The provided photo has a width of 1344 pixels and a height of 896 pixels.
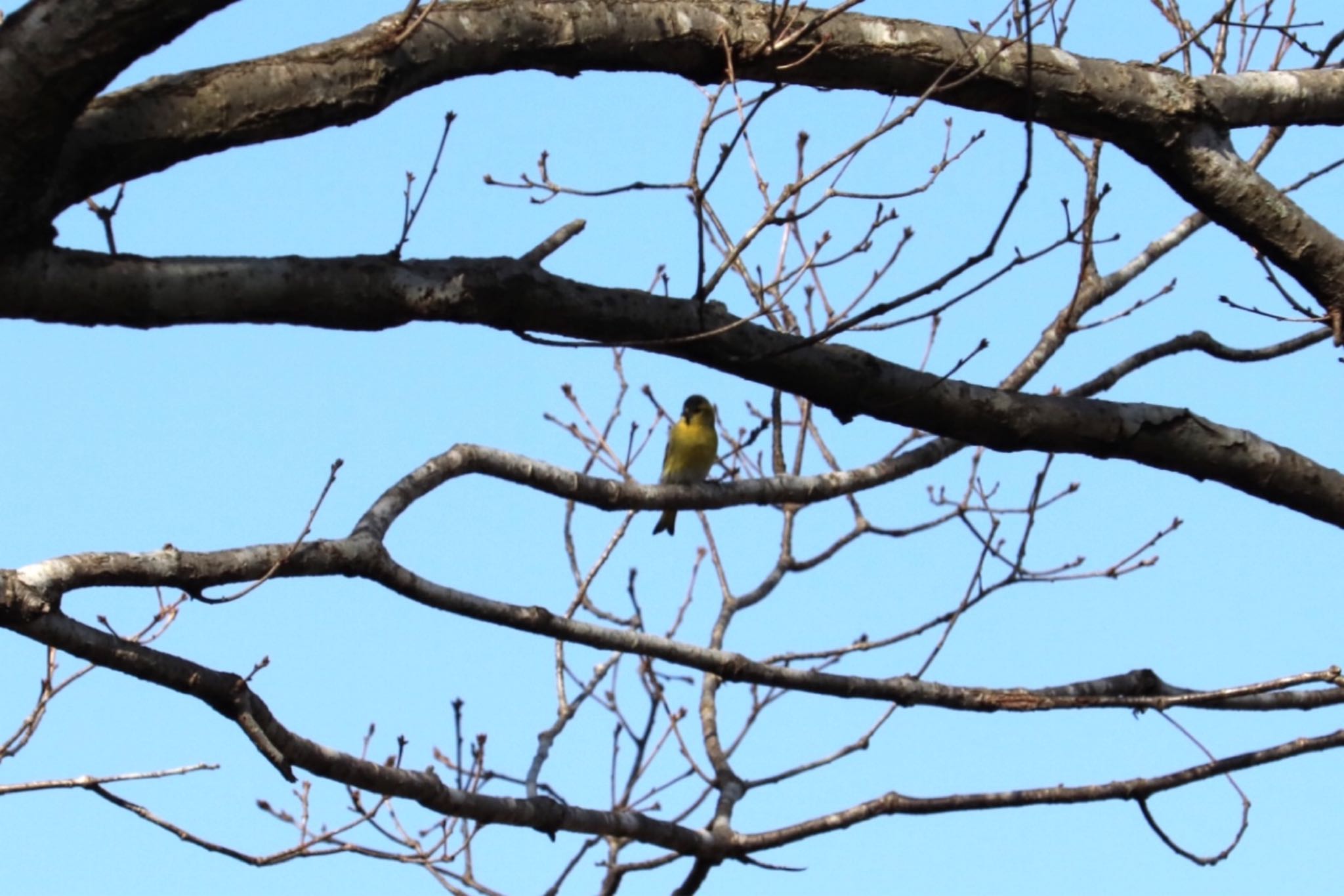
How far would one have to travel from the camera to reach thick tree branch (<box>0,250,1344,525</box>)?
254cm

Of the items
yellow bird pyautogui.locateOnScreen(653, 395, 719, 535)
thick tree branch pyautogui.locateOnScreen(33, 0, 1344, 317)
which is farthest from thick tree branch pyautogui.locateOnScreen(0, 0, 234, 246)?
yellow bird pyautogui.locateOnScreen(653, 395, 719, 535)

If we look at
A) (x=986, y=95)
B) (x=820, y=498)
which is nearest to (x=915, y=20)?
(x=986, y=95)

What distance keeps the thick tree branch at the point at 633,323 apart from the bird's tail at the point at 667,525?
498 centimetres

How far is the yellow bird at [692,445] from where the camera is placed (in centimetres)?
760

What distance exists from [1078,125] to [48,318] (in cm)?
224

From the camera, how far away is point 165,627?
3670 millimetres

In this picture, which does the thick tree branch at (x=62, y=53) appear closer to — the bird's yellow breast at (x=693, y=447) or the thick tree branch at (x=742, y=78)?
the thick tree branch at (x=742, y=78)

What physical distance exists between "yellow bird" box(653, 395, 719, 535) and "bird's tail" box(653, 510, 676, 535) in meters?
0.36

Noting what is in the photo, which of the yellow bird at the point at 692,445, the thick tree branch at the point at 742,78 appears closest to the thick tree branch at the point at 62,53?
the thick tree branch at the point at 742,78

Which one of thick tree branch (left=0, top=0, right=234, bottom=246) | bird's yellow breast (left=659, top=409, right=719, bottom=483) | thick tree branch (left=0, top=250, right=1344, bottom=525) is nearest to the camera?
thick tree branch (left=0, top=0, right=234, bottom=246)

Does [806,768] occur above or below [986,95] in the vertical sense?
below

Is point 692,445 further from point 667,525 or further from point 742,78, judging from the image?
point 742,78

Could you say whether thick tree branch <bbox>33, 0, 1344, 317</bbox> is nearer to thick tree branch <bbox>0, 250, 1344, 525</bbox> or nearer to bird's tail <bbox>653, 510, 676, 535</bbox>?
thick tree branch <bbox>0, 250, 1344, 525</bbox>

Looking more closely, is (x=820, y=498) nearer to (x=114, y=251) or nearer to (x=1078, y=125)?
(x=1078, y=125)
